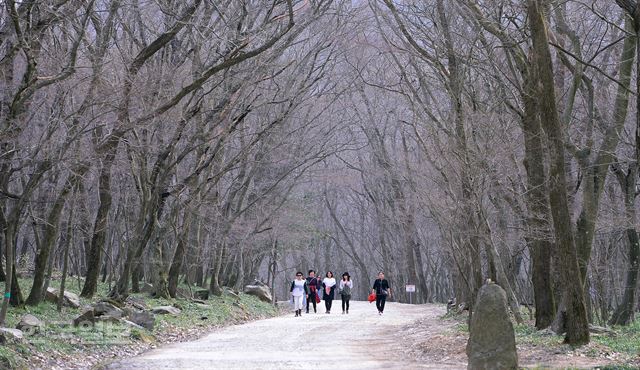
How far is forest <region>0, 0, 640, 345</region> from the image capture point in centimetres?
1287

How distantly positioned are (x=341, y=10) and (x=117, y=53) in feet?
23.1

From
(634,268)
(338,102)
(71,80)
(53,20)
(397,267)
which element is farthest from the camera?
(397,267)

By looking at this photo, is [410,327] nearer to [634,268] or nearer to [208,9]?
[634,268]

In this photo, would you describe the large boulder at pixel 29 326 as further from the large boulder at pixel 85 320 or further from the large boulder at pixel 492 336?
the large boulder at pixel 492 336

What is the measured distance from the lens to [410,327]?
21625mm

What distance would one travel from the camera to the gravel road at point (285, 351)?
11.3 m

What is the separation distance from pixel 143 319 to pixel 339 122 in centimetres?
1702

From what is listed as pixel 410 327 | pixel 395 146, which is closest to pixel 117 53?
pixel 410 327

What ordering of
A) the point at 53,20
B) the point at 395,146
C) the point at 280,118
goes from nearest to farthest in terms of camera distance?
the point at 53,20
the point at 280,118
the point at 395,146

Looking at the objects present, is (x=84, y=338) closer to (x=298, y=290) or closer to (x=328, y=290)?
(x=298, y=290)

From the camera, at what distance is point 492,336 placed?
9938 millimetres

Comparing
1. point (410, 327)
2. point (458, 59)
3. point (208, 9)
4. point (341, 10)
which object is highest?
point (341, 10)

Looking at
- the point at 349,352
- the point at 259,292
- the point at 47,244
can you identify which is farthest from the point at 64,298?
the point at 259,292

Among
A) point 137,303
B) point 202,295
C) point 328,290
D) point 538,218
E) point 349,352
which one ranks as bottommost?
point 349,352
